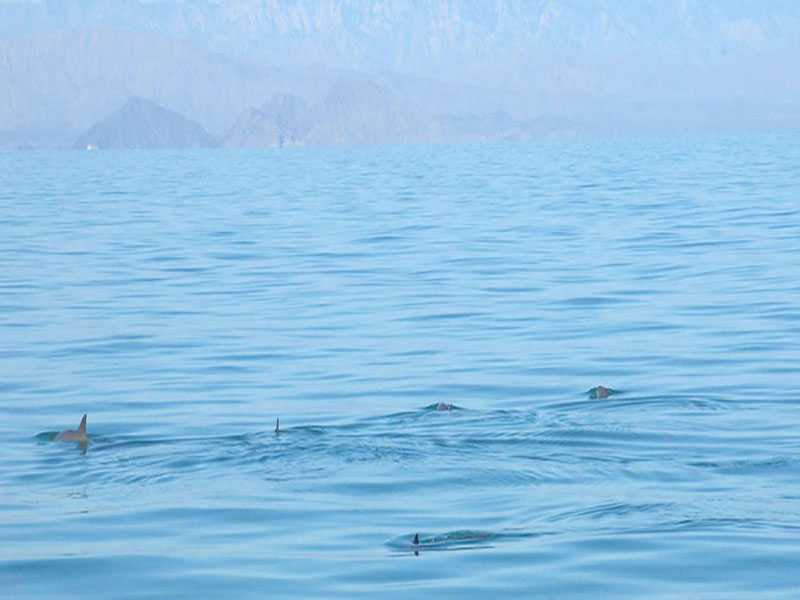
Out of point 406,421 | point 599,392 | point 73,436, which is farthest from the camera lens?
point 599,392

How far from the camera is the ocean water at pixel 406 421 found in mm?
10172

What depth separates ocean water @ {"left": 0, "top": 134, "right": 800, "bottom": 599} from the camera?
10172mm

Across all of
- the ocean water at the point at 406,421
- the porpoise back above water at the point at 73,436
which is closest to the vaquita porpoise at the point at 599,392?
the ocean water at the point at 406,421

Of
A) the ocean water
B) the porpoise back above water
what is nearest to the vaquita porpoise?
the ocean water

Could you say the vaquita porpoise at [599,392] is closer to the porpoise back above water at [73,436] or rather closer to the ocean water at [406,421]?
the ocean water at [406,421]

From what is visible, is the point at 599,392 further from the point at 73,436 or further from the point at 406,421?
the point at 73,436

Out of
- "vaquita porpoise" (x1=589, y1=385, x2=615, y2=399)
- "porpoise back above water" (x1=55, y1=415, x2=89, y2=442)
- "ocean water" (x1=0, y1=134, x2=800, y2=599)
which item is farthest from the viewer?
"vaquita porpoise" (x1=589, y1=385, x2=615, y2=399)

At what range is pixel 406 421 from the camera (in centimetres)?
1517

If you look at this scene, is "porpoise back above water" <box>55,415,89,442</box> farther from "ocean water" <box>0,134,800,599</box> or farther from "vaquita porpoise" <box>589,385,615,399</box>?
"vaquita porpoise" <box>589,385,615,399</box>

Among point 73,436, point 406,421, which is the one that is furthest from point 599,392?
point 73,436

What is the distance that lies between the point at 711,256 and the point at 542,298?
7361 mm

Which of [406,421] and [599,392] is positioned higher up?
[599,392]

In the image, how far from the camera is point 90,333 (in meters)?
22.6

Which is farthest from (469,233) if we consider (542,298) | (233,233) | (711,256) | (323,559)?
(323,559)
